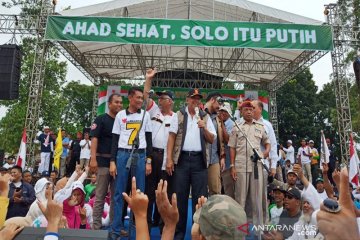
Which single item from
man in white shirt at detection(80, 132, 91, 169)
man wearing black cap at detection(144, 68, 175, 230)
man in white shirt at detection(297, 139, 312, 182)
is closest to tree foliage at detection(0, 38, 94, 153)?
man in white shirt at detection(80, 132, 91, 169)

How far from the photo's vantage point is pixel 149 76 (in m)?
3.55

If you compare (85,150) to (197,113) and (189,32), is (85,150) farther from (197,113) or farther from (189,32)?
(197,113)

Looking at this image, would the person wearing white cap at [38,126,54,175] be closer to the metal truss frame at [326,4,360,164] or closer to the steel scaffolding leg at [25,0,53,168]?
the steel scaffolding leg at [25,0,53,168]

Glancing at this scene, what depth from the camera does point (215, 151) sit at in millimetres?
3959

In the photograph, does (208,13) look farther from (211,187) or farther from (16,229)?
(16,229)

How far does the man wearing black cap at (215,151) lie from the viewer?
3.90 metres

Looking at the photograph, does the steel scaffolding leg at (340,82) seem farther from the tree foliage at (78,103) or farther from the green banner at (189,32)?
the tree foliage at (78,103)

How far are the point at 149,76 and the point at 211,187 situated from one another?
1.47 metres

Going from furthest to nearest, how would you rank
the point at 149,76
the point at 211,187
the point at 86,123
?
1. the point at 86,123
2. the point at 211,187
3. the point at 149,76

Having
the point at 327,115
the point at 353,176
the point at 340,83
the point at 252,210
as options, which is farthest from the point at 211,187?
the point at 327,115

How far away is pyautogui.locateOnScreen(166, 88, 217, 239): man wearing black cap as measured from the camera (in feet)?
11.7

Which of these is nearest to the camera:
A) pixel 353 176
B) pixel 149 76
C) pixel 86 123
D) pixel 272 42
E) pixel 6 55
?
pixel 149 76

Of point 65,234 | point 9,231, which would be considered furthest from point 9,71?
point 65,234

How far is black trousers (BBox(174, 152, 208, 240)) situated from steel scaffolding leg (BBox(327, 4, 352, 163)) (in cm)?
891
